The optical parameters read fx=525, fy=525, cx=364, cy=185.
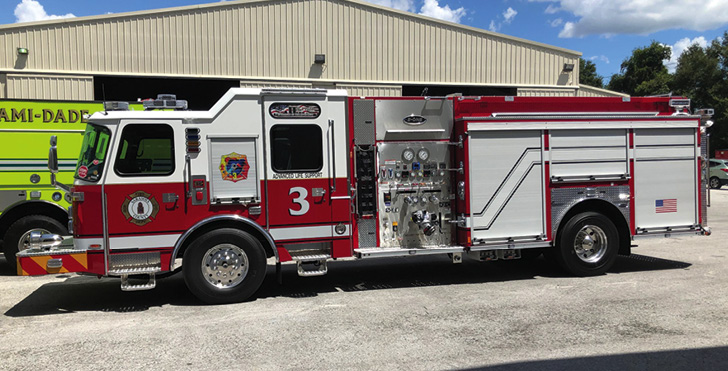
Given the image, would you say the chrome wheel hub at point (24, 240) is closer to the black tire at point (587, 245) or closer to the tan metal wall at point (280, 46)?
the tan metal wall at point (280, 46)

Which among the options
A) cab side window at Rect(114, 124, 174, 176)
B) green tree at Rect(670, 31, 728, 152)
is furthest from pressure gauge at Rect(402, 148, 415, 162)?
green tree at Rect(670, 31, 728, 152)

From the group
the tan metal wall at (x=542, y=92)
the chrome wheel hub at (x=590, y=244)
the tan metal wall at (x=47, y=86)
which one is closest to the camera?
the chrome wheel hub at (x=590, y=244)

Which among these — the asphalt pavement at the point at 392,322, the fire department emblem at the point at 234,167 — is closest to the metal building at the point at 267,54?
the asphalt pavement at the point at 392,322

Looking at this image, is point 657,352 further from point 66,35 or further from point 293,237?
point 66,35

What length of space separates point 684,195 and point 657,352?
14.5 feet

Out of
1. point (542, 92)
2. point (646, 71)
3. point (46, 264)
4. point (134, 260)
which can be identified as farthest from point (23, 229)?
point (646, 71)

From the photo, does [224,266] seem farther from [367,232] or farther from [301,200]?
[367,232]

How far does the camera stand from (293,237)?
685 cm

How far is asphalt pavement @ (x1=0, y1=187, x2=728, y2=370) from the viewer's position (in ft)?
15.2

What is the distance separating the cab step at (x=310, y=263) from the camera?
6.79 meters

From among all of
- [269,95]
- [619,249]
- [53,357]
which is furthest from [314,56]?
[53,357]

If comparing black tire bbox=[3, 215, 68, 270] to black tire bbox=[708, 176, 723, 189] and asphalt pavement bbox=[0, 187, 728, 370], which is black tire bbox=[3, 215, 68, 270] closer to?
asphalt pavement bbox=[0, 187, 728, 370]

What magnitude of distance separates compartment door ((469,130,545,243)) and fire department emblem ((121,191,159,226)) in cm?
419

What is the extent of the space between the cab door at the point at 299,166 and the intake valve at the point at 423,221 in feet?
3.64
